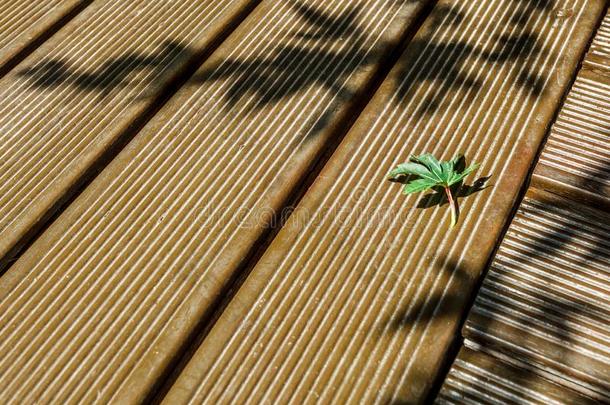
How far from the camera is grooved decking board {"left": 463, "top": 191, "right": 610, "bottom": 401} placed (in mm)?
1265

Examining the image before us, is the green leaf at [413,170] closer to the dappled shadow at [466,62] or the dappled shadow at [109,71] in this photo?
the dappled shadow at [466,62]

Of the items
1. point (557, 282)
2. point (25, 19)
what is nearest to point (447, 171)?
point (557, 282)

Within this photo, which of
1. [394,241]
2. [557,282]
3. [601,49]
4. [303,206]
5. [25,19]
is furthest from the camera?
[25,19]

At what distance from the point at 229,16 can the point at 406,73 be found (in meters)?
0.79

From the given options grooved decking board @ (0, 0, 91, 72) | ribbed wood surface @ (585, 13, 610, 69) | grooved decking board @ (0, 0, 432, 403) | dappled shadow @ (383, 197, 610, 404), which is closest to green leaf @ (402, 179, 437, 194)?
dappled shadow @ (383, 197, 610, 404)

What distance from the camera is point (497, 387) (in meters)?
1.26

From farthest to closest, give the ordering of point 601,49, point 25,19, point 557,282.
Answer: point 25,19 < point 601,49 < point 557,282

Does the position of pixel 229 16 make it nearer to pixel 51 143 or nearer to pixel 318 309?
pixel 51 143

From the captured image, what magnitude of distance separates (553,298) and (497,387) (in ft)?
0.93

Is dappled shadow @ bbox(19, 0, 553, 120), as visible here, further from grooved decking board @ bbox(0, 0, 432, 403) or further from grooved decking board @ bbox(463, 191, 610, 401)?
grooved decking board @ bbox(463, 191, 610, 401)

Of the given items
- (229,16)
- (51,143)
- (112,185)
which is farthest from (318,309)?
(229,16)

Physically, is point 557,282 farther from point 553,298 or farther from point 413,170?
point 413,170

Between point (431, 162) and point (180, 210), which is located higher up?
point (431, 162)

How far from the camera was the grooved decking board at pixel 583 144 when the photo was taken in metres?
1.53
